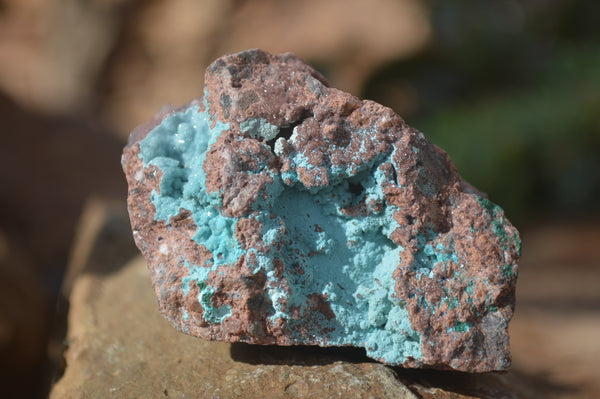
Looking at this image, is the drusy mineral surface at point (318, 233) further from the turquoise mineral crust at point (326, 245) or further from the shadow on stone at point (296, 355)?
the shadow on stone at point (296, 355)

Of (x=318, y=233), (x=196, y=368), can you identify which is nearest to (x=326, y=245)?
(x=318, y=233)

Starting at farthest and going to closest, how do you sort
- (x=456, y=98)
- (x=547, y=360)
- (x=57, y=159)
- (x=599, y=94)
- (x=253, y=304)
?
(x=456, y=98) < (x=599, y=94) < (x=57, y=159) < (x=547, y=360) < (x=253, y=304)

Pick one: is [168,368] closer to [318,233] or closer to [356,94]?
[318,233]

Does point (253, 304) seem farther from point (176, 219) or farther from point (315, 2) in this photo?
point (315, 2)

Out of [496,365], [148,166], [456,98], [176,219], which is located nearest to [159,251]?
[176,219]

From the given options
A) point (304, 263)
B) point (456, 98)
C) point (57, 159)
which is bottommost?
point (304, 263)

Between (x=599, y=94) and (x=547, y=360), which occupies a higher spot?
(x=599, y=94)
